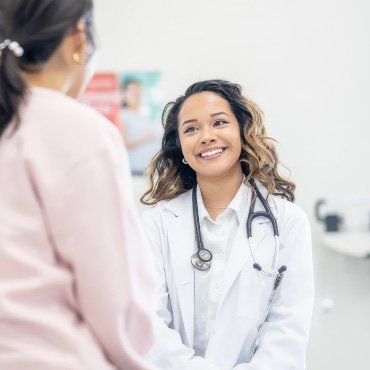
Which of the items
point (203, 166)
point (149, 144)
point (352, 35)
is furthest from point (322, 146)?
point (203, 166)

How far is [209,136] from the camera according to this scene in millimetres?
1495

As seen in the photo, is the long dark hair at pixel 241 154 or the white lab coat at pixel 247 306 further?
the long dark hair at pixel 241 154

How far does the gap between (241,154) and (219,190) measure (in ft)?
0.40

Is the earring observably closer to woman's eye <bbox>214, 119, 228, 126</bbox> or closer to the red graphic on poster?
woman's eye <bbox>214, 119, 228, 126</bbox>

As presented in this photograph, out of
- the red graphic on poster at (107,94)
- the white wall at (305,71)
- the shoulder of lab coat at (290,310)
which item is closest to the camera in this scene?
the shoulder of lab coat at (290,310)

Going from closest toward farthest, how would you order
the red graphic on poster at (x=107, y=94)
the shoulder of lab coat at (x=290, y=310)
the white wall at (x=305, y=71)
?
the shoulder of lab coat at (x=290, y=310) → the white wall at (x=305, y=71) → the red graphic on poster at (x=107, y=94)

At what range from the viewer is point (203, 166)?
150 centimetres

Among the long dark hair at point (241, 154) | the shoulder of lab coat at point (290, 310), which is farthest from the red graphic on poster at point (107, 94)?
the shoulder of lab coat at point (290, 310)

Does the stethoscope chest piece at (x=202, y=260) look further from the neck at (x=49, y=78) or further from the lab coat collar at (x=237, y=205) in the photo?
the neck at (x=49, y=78)

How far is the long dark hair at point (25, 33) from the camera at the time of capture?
2.31 feet

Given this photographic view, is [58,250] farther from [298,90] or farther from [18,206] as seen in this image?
[298,90]

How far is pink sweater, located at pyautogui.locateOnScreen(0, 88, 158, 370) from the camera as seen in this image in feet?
2.19

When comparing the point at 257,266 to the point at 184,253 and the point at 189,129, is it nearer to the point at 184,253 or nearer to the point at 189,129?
the point at 184,253

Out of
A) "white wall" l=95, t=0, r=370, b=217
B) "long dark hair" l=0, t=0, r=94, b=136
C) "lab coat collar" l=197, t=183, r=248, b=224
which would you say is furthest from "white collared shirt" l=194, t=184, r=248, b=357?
"white wall" l=95, t=0, r=370, b=217
